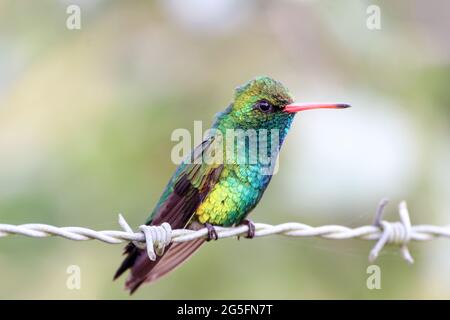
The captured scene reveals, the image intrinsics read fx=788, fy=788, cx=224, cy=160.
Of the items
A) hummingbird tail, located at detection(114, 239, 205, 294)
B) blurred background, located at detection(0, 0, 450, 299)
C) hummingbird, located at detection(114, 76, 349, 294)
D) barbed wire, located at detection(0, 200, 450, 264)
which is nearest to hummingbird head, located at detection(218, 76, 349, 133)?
hummingbird, located at detection(114, 76, 349, 294)

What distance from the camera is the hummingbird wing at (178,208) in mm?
3904

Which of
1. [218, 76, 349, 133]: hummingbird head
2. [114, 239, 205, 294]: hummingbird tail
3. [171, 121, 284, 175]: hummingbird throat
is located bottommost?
[114, 239, 205, 294]: hummingbird tail

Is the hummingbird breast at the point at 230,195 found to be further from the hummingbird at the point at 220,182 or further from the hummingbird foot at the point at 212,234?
the hummingbird foot at the point at 212,234

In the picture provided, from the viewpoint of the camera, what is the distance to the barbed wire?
3.09 m

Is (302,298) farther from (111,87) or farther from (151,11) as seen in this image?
(151,11)

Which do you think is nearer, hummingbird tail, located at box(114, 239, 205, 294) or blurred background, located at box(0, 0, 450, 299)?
hummingbird tail, located at box(114, 239, 205, 294)

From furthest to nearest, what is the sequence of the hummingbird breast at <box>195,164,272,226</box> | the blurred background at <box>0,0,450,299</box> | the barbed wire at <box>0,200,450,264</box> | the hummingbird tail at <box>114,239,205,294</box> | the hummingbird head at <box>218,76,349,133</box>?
the blurred background at <box>0,0,450,299</box>
the hummingbird head at <box>218,76,349,133</box>
the hummingbird breast at <box>195,164,272,226</box>
the hummingbird tail at <box>114,239,205,294</box>
the barbed wire at <box>0,200,450,264</box>

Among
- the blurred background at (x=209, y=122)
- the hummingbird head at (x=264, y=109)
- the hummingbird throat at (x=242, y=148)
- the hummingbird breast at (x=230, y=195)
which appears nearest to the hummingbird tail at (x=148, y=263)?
the hummingbird breast at (x=230, y=195)

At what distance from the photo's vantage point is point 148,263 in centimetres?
389

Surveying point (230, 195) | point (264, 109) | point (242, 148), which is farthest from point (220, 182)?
point (264, 109)

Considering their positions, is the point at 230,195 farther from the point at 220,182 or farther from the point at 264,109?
the point at 264,109

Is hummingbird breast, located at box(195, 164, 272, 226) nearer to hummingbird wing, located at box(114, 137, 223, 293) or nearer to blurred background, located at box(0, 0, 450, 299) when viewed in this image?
hummingbird wing, located at box(114, 137, 223, 293)

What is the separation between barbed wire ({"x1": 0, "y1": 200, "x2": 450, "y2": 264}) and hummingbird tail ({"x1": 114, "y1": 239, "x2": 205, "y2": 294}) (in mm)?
249

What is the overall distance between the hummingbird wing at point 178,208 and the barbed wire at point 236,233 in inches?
7.3
